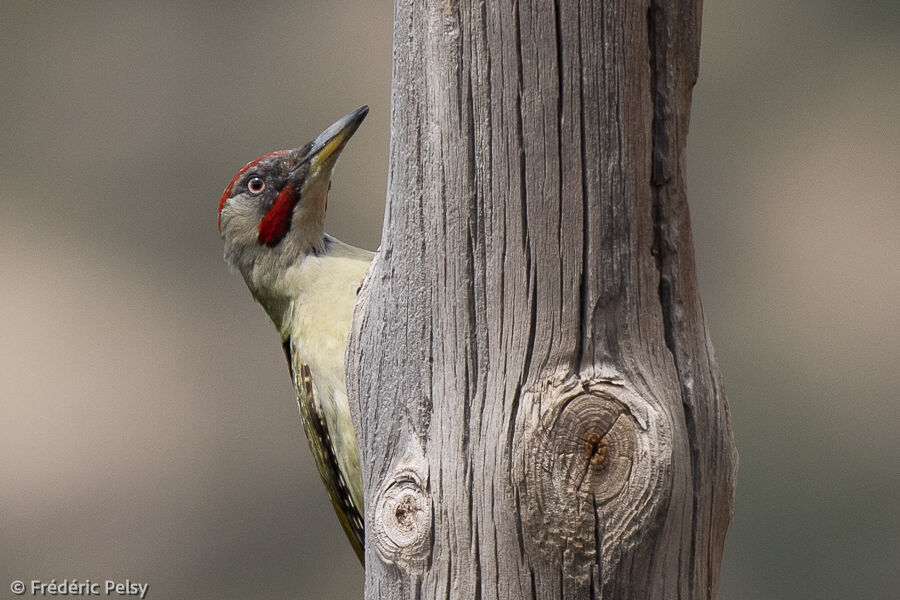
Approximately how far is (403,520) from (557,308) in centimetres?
40

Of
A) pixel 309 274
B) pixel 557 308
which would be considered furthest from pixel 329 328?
pixel 557 308

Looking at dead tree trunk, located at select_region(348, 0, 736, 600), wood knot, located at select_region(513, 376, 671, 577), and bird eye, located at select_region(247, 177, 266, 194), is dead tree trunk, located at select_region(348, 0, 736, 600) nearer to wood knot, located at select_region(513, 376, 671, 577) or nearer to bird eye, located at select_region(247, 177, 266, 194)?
wood knot, located at select_region(513, 376, 671, 577)

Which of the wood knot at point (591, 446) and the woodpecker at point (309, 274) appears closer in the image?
the wood knot at point (591, 446)

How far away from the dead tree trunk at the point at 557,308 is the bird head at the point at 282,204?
1.26 metres

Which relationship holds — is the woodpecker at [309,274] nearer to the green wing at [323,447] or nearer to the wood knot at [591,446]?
the green wing at [323,447]

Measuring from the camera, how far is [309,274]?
106 inches

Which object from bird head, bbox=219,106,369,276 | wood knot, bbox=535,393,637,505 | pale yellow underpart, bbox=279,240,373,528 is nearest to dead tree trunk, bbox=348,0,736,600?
wood knot, bbox=535,393,637,505

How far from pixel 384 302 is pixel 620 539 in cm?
51

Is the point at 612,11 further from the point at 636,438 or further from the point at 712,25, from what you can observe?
the point at 712,25

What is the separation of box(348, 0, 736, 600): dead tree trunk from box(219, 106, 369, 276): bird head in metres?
1.26

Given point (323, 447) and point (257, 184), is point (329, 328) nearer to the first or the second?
point (323, 447)

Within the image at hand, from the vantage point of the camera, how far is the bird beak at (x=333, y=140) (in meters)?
2.56

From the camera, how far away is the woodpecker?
2580mm

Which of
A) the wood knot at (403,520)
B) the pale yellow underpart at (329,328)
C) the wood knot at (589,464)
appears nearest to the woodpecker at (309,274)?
the pale yellow underpart at (329,328)
